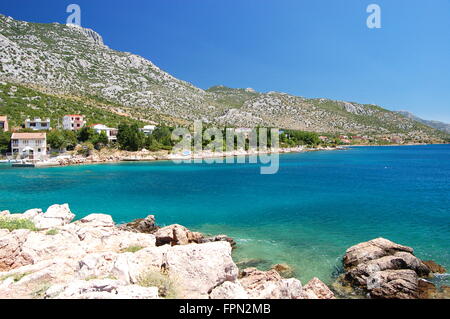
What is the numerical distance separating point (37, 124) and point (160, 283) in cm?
8514

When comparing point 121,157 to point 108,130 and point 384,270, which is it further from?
point 384,270

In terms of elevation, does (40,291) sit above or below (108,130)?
below

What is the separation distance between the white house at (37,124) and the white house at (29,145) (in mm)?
10108

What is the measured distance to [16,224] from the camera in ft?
49.4

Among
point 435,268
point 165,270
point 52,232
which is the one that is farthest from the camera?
point 52,232

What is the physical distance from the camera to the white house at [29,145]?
2606 inches

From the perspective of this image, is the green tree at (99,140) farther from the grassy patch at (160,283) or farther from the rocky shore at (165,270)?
the grassy patch at (160,283)

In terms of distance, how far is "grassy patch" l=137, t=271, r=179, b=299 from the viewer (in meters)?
7.15

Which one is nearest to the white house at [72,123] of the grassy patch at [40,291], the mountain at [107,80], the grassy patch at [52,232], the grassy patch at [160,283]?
the mountain at [107,80]

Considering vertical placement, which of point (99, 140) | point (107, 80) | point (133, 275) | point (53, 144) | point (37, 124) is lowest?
point (133, 275)

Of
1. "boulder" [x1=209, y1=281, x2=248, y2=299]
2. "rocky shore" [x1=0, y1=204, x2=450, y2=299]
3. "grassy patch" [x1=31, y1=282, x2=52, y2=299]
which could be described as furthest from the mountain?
"boulder" [x1=209, y1=281, x2=248, y2=299]

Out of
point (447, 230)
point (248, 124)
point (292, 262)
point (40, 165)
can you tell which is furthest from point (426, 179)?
point (248, 124)

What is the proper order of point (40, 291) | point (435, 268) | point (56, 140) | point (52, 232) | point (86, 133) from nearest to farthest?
point (40, 291)
point (435, 268)
point (52, 232)
point (56, 140)
point (86, 133)

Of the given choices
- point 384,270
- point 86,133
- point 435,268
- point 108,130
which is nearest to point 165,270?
point 384,270
